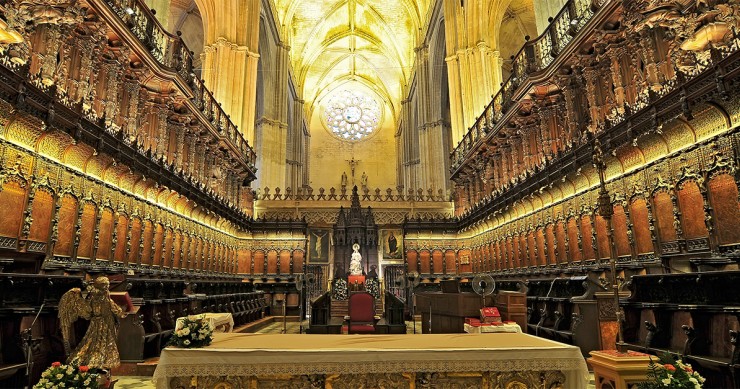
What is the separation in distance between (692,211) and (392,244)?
50.9 feet

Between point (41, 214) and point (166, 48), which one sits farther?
point (166, 48)

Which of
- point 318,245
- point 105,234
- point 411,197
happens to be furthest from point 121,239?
point 411,197

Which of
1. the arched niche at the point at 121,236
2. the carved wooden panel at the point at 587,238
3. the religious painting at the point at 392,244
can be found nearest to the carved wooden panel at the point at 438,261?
the religious painting at the point at 392,244

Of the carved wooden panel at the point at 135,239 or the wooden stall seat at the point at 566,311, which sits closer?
the wooden stall seat at the point at 566,311

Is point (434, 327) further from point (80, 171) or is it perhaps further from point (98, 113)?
point (98, 113)

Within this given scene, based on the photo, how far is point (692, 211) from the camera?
23.7ft

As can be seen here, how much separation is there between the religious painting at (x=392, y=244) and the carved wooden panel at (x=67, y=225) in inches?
595

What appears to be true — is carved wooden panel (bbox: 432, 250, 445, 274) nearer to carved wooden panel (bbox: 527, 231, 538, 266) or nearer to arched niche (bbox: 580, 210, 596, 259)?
carved wooden panel (bbox: 527, 231, 538, 266)

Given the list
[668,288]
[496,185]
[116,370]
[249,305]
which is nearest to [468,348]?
[668,288]

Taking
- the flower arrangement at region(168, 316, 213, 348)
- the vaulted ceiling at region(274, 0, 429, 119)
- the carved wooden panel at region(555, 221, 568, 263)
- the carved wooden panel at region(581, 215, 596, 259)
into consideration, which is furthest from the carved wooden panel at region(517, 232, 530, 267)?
the vaulted ceiling at region(274, 0, 429, 119)

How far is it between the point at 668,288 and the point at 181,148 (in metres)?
13.2

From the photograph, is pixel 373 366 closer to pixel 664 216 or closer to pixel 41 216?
pixel 664 216

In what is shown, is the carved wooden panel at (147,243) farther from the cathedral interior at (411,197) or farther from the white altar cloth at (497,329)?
the white altar cloth at (497,329)

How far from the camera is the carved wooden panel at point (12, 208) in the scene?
673 centimetres
